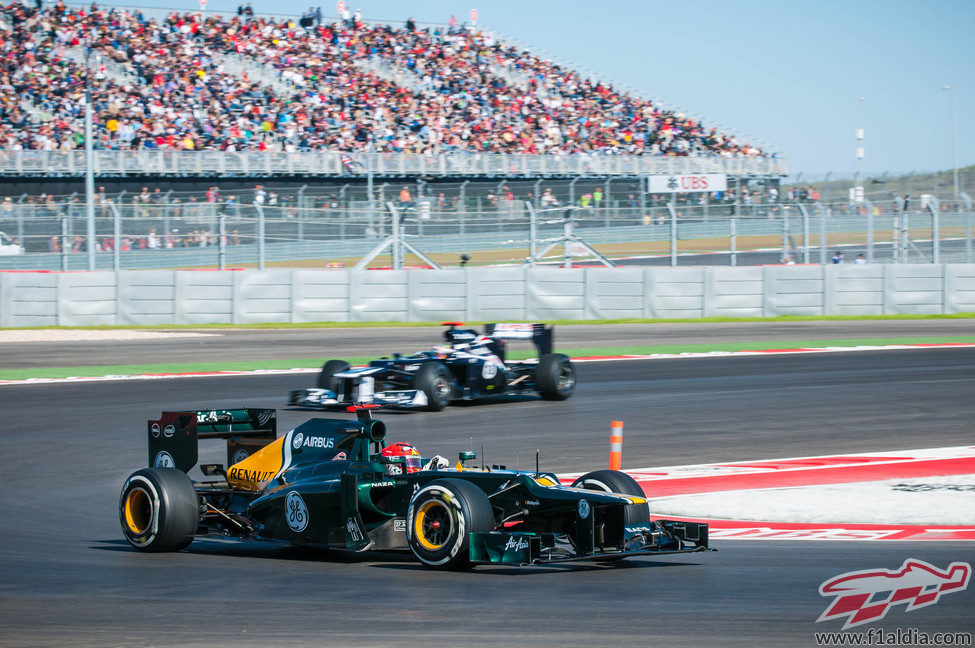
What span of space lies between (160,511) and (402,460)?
5.22 feet

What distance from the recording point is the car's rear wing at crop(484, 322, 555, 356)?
51.7 ft

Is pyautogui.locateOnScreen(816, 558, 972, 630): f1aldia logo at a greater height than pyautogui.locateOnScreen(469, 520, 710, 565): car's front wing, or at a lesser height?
lesser

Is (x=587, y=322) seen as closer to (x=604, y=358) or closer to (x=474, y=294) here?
(x=474, y=294)

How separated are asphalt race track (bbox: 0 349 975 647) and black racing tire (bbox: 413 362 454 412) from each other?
11.8 inches

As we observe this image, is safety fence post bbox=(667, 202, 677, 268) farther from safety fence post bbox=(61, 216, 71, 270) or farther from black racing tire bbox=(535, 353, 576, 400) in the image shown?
safety fence post bbox=(61, 216, 71, 270)

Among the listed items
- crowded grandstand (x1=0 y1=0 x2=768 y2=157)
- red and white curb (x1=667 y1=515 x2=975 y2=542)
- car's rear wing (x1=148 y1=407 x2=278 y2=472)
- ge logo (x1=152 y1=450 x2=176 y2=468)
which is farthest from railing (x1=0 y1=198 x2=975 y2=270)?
red and white curb (x1=667 y1=515 x2=975 y2=542)

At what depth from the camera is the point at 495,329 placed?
15.8m

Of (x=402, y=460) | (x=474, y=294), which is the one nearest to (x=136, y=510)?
(x=402, y=460)

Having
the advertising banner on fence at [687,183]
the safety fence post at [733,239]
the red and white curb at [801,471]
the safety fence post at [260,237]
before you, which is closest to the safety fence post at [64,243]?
the safety fence post at [260,237]

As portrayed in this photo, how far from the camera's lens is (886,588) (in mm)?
6273

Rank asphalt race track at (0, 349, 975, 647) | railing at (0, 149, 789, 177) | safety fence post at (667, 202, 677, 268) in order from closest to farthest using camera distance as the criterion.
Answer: asphalt race track at (0, 349, 975, 647)
safety fence post at (667, 202, 677, 268)
railing at (0, 149, 789, 177)

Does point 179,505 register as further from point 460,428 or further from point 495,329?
point 495,329

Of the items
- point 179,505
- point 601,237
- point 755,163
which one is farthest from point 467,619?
point 755,163

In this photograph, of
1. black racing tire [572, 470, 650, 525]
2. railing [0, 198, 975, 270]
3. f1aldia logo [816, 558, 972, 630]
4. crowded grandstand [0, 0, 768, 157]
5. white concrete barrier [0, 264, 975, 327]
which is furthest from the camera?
crowded grandstand [0, 0, 768, 157]
